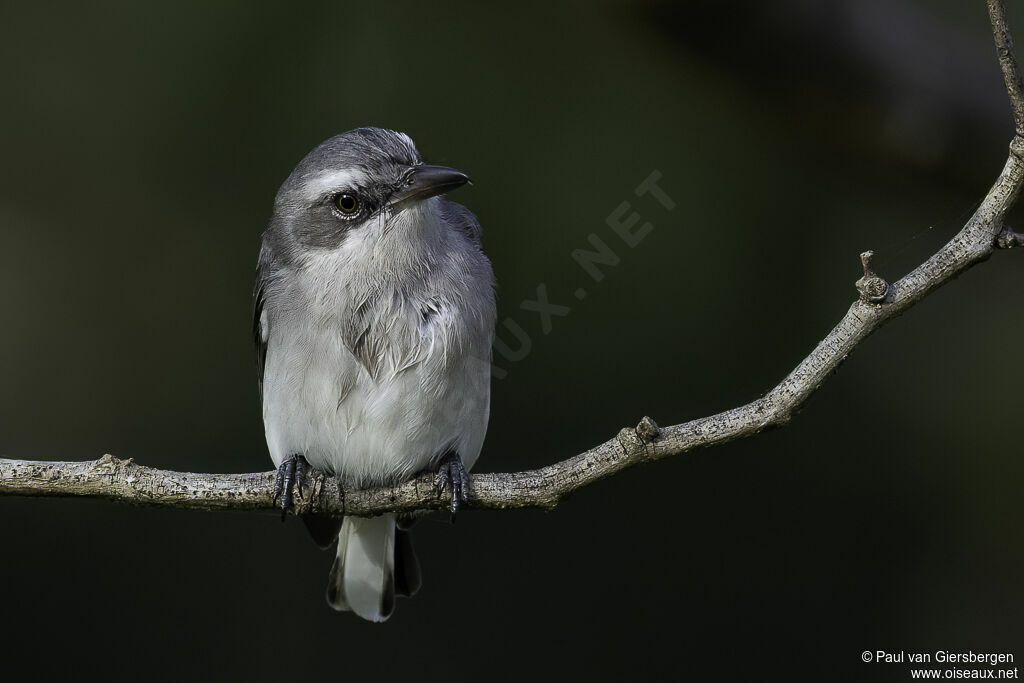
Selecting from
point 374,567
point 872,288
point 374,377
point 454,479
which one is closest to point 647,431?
point 872,288

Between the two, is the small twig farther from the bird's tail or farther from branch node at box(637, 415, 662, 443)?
the bird's tail

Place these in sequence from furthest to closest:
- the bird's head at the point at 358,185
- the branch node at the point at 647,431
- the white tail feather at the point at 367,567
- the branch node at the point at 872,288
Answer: the white tail feather at the point at 367,567 < the bird's head at the point at 358,185 < the branch node at the point at 647,431 < the branch node at the point at 872,288

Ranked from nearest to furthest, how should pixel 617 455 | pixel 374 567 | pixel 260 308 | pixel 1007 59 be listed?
pixel 1007 59
pixel 617 455
pixel 260 308
pixel 374 567

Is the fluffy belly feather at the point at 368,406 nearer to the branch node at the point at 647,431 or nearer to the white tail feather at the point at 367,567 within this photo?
the white tail feather at the point at 367,567

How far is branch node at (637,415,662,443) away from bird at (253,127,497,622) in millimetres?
980

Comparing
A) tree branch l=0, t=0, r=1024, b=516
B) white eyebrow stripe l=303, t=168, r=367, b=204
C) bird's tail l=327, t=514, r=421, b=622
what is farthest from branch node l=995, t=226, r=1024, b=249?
bird's tail l=327, t=514, r=421, b=622

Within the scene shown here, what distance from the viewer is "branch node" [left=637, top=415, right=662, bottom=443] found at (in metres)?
3.45

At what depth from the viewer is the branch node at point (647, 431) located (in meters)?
3.45

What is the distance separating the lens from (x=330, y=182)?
4430mm

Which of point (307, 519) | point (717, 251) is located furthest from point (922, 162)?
point (307, 519)

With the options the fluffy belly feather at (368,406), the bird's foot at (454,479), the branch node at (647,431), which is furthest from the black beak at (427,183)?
the branch node at (647,431)

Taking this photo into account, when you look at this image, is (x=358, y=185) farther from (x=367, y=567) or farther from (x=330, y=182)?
(x=367, y=567)

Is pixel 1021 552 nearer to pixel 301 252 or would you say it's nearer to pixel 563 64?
pixel 563 64

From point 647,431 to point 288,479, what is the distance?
5.15 feet
